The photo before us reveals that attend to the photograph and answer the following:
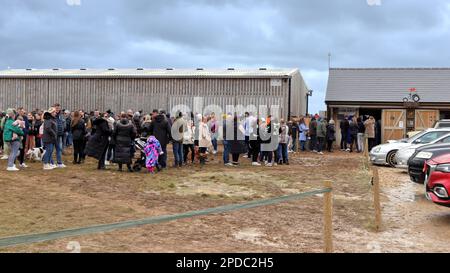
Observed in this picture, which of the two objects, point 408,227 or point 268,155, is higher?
point 268,155

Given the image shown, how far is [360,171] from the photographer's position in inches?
617

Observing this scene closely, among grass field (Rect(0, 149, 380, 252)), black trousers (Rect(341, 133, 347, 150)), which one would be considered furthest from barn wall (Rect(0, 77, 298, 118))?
grass field (Rect(0, 149, 380, 252))

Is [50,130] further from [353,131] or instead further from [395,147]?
[353,131]

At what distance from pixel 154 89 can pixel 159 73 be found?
1488mm

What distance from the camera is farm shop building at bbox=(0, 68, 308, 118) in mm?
25703

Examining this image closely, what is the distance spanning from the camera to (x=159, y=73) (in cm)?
2848

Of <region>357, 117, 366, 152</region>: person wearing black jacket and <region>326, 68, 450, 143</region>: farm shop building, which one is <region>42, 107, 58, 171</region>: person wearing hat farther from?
<region>326, 68, 450, 143</region>: farm shop building

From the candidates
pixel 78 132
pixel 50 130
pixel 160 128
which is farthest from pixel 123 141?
pixel 78 132

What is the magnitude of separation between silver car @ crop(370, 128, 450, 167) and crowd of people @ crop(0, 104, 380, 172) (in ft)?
11.3

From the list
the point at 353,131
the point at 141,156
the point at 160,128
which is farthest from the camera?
the point at 353,131

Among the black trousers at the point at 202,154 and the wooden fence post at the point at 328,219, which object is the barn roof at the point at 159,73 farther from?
the wooden fence post at the point at 328,219
